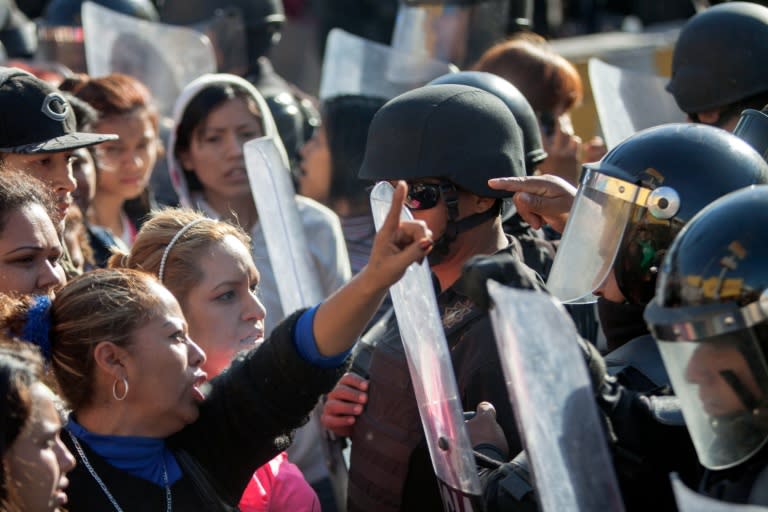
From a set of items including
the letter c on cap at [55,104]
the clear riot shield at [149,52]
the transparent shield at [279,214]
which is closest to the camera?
the transparent shield at [279,214]

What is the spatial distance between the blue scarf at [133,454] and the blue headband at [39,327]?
211mm

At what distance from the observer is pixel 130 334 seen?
2467 mm

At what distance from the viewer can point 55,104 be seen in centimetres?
364

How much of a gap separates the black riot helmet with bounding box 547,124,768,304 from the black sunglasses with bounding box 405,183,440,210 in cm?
41

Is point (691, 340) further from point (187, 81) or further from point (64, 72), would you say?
point (64, 72)

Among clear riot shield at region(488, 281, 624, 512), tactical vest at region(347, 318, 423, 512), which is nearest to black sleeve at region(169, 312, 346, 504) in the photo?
tactical vest at region(347, 318, 423, 512)

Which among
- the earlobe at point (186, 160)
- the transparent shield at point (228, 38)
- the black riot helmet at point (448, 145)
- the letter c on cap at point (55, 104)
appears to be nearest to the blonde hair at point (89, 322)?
the black riot helmet at point (448, 145)

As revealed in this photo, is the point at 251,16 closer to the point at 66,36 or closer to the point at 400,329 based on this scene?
the point at 66,36

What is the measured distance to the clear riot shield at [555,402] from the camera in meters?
1.81

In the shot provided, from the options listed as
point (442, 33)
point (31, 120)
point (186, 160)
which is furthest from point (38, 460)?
point (442, 33)

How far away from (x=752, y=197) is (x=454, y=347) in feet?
2.93

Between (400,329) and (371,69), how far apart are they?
3.02 metres

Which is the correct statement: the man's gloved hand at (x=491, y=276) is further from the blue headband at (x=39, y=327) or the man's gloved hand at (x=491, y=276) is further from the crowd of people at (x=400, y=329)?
the blue headband at (x=39, y=327)

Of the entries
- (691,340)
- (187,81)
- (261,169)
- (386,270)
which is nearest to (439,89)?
(261,169)
